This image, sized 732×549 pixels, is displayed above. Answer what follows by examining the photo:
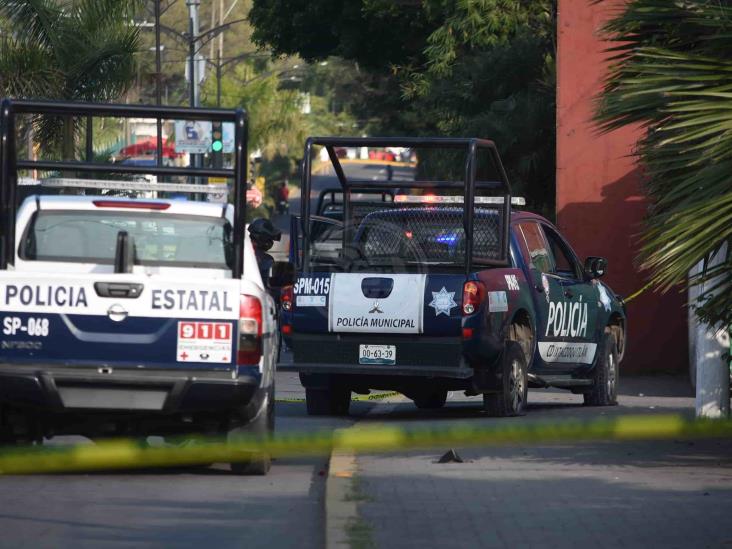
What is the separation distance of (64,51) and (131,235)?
18.6 meters

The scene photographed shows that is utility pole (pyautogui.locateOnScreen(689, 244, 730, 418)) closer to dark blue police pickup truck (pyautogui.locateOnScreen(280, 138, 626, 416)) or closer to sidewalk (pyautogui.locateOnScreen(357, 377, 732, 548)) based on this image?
→ sidewalk (pyautogui.locateOnScreen(357, 377, 732, 548))

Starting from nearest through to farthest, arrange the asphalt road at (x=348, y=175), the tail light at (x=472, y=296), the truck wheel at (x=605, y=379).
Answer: the tail light at (x=472, y=296), the truck wheel at (x=605, y=379), the asphalt road at (x=348, y=175)

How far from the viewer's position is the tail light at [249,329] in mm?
9320

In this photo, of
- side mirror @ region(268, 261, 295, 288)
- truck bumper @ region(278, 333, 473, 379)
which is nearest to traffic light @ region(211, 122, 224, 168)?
truck bumper @ region(278, 333, 473, 379)

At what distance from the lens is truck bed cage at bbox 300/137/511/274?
12688 millimetres

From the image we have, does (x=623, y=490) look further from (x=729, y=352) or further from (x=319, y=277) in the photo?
(x=319, y=277)

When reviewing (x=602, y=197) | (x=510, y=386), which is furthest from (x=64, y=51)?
(x=510, y=386)

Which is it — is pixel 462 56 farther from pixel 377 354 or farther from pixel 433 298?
pixel 433 298

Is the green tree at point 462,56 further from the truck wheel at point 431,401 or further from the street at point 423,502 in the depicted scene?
the street at point 423,502

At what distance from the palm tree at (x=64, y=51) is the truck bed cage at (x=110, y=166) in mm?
17323

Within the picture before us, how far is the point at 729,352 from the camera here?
12.0 meters

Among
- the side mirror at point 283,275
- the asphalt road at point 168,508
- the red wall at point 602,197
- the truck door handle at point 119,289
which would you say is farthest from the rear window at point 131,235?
the red wall at point 602,197

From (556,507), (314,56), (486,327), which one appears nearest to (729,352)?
(486,327)

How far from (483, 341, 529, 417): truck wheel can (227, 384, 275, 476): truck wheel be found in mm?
3326
